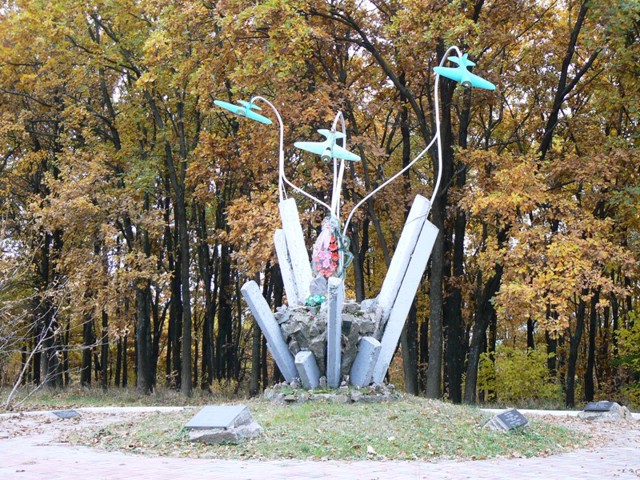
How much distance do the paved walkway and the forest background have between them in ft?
18.2

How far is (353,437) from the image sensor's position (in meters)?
8.38

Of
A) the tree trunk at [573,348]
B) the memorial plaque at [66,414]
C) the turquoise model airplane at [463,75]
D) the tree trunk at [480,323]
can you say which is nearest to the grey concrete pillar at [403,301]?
the turquoise model airplane at [463,75]

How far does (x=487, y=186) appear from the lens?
55.0ft

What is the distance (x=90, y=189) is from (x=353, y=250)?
7176 millimetres

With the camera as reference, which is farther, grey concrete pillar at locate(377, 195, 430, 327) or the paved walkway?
grey concrete pillar at locate(377, 195, 430, 327)

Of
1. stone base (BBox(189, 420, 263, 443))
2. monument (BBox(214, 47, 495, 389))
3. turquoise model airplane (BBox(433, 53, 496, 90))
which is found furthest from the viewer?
monument (BBox(214, 47, 495, 389))

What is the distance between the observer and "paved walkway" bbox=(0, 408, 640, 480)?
6.32 metres

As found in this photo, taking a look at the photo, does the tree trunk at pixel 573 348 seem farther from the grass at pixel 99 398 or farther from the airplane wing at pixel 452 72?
the airplane wing at pixel 452 72

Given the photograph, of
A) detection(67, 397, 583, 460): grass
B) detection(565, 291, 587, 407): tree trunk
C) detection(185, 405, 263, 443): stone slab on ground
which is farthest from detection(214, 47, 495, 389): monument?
detection(565, 291, 587, 407): tree trunk

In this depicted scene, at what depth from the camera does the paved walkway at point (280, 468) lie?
6316mm

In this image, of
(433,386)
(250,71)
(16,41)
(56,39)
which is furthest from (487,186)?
(16,41)

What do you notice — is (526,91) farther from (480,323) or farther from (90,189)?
(90,189)

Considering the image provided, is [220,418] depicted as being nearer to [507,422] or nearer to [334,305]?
[334,305]

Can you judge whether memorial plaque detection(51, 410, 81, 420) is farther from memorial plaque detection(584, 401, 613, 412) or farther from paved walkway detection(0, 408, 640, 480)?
memorial plaque detection(584, 401, 613, 412)
